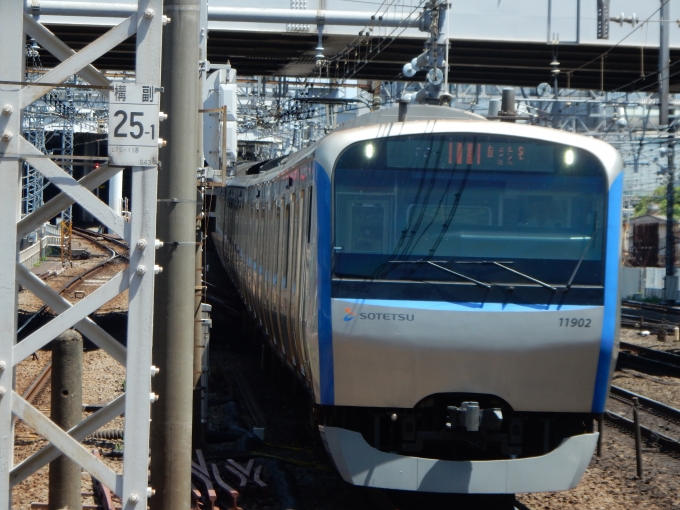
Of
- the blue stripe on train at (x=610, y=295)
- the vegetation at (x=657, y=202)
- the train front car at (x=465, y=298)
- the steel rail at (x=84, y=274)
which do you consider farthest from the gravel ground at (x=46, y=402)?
the vegetation at (x=657, y=202)

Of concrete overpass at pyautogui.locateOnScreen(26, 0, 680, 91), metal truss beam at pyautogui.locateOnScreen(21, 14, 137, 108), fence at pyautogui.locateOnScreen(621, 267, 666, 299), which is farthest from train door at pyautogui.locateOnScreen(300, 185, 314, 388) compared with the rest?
fence at pyautogui.locateOnScreen(621, 267, 666, 299)

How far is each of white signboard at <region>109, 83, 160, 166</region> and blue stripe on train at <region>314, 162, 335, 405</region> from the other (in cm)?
259

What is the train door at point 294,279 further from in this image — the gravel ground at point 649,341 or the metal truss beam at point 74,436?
the gravel ground at point 649,341

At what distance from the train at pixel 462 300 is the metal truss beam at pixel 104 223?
252 centimetres

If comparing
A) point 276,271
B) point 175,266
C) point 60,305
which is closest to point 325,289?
point 175,266

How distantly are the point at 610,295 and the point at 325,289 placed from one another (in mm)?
1924

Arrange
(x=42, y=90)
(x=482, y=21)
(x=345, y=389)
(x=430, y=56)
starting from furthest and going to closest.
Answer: (x=482, y=21) < (x=430, y=56) < (x=345, y=389) < (x=42, y=90)

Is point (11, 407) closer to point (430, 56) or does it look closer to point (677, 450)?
point (677, 450)

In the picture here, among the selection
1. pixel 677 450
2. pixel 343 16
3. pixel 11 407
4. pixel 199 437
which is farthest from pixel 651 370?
pixel 11 407

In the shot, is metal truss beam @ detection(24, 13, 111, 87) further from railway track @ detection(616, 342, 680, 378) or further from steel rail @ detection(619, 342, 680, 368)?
steel rail @ detection(619, 342, 680, 368)

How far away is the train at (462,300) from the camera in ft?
20.3

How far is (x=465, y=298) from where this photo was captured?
20.5ft

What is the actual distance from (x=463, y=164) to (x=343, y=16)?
921 centimetres

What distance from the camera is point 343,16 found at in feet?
49.5
